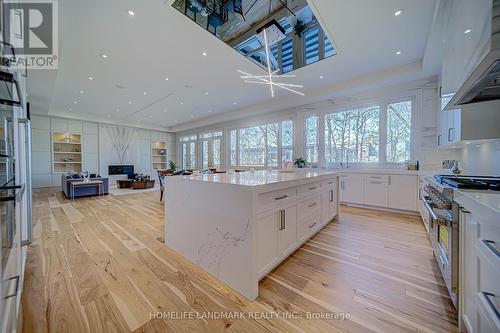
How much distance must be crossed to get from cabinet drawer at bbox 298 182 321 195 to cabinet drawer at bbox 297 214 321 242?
1.18ft

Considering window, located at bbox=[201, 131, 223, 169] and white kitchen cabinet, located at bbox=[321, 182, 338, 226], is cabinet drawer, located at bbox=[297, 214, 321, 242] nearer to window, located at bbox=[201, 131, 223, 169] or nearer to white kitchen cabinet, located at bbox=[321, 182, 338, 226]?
white kitchen cabinet, located at bbox=[321, 182, 338, 226]

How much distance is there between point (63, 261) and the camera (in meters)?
2.06

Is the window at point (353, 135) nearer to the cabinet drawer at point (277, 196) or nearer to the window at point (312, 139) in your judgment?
the window at point (312, 139)

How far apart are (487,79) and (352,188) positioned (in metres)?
3.50

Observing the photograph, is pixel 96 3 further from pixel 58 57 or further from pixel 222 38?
pixel 58 57

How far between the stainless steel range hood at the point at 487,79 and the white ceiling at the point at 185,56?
1.47 m

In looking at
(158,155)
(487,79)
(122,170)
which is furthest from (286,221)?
(158,155)

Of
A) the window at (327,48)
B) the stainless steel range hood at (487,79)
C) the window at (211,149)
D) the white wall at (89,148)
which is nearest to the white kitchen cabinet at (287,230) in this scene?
the stainless steel range hood at (487,79)

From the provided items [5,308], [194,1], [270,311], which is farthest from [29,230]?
[194,1]

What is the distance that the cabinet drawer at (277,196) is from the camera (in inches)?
61.8

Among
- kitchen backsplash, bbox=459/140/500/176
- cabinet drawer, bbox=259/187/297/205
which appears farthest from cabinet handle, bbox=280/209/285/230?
kitchen backsplash, bbox=459/140/500/176

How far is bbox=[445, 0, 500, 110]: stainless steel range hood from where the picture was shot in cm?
102

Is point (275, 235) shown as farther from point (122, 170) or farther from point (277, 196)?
point (122, 170)

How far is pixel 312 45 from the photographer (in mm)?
3373
